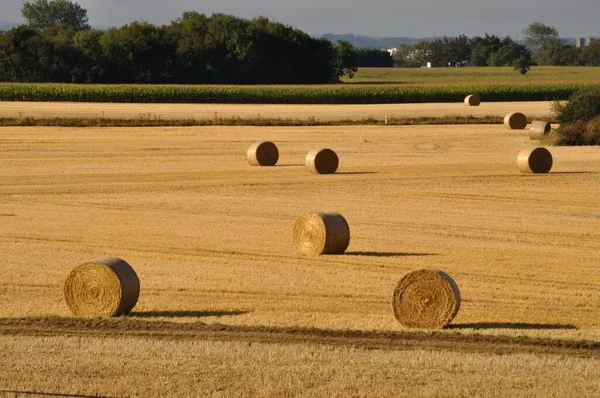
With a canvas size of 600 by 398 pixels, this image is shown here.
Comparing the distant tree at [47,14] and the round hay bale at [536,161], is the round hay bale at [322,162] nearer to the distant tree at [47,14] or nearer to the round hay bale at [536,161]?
the round hay bale at [536,161]

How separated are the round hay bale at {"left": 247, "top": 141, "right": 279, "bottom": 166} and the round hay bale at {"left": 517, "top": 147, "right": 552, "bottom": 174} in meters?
8.25

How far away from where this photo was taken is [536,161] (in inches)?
Result: 1351

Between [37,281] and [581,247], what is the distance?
34.8ft

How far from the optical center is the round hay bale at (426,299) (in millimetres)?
14719

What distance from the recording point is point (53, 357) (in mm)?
13062

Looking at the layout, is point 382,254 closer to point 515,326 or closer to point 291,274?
point 291,274

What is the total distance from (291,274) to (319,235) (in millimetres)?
1727

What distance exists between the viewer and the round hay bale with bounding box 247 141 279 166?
3688 centimetres

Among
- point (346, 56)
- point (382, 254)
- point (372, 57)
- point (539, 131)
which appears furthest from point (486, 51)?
point (382, 254)

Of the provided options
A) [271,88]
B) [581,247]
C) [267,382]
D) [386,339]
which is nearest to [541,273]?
[581,247]

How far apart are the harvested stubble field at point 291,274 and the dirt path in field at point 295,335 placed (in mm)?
44

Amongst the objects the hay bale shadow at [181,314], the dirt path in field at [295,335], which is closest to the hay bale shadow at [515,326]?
the dirt path in field at [295,335]

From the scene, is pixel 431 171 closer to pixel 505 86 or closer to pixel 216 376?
pixel 216 376

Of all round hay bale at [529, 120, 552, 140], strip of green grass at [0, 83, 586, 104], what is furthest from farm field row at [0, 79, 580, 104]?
round hay bale at [529, 120, 552, 140]
